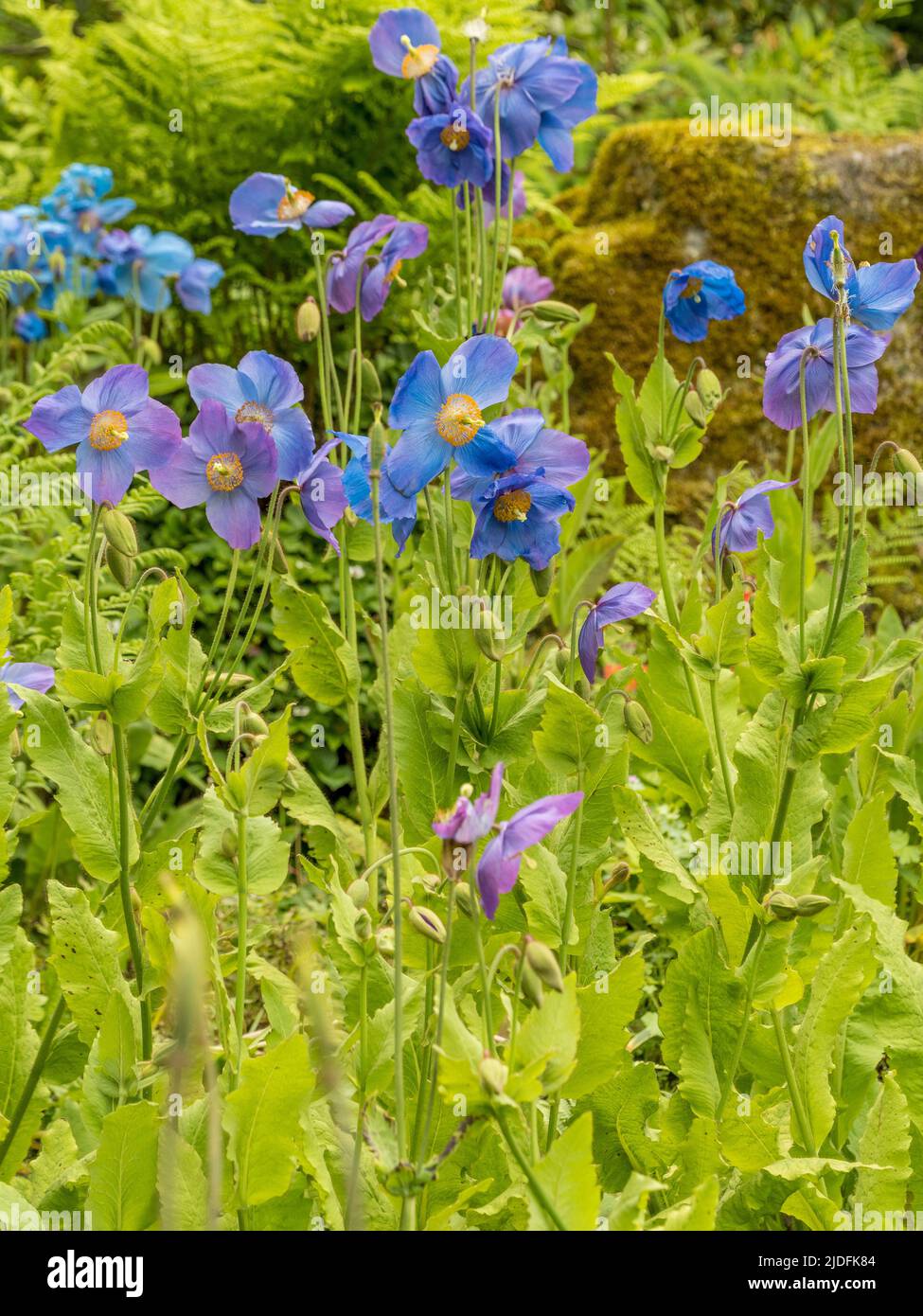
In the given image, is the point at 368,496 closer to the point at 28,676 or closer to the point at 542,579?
the point at 542,579

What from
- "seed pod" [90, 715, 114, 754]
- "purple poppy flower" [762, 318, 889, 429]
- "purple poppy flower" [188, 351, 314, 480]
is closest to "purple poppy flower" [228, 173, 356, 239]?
"purple poppy flower" [188, 351, 314, 480]

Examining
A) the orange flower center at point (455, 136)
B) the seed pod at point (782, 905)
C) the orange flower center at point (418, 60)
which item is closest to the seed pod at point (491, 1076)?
the seed pod at point (782, 905)

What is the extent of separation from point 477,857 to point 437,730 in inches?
20.4

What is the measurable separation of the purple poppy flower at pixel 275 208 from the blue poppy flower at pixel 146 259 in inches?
60.4

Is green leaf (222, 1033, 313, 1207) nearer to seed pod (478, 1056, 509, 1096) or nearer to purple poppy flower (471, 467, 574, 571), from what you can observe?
seed pod (478, 1056, 509, 1096)

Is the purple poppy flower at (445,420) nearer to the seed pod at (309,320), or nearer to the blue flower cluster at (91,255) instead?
the seed pod at (309,320)

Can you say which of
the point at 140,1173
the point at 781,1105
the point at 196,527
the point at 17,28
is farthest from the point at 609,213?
the point at 17,28

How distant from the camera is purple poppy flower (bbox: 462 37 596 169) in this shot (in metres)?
1.78

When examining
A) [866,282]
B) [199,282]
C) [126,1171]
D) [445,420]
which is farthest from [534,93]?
[199,282]

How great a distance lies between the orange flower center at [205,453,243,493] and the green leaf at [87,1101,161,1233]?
65cm

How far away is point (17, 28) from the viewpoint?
21.6 feet

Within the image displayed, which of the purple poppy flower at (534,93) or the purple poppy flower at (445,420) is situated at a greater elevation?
the purple poppy flower at (534,93)

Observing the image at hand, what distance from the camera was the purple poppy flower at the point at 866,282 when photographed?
1.47 meters

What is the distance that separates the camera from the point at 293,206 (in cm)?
189
